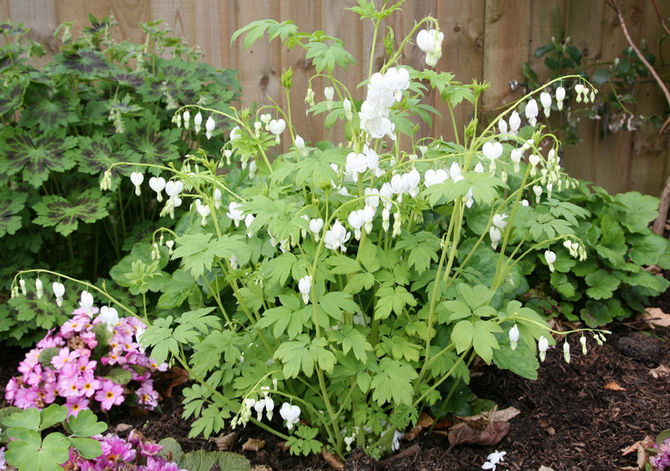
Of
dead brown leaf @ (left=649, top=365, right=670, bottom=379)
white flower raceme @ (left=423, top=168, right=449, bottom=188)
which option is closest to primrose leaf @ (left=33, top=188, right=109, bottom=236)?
white flower raceme @ (left=423, top=168, right=449, bottom=188)

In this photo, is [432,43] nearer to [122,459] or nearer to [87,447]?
[87,447]

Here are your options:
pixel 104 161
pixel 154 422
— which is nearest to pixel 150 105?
pixel 104 161

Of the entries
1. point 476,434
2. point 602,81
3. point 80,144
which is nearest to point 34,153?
point 80,144

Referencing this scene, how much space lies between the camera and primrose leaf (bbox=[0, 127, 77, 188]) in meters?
3.20

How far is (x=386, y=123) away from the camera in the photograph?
1.88 metres

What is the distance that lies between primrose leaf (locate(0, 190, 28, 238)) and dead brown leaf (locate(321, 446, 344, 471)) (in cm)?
197

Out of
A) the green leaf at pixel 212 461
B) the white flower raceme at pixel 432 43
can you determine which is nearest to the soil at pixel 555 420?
the green leaf at pixel 212 461

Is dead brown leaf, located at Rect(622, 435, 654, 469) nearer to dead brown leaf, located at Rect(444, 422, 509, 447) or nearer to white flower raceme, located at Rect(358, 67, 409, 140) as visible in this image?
dead brown leaf, located at Rect(444, 422, 509, 447)

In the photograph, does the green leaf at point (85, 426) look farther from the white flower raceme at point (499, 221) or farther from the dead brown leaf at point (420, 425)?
the white flower raceme at point (499, 221)

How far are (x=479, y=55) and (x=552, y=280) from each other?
2.13m

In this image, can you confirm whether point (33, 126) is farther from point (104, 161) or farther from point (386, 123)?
point (386, 123)

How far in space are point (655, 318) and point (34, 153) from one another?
3734 millimetres

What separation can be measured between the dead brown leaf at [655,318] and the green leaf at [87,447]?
312 centimetres

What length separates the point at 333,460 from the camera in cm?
245
